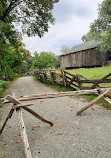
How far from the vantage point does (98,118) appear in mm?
4402

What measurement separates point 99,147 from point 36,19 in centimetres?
1370

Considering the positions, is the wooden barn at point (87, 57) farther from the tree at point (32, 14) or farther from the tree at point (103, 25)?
the tree at point (32, 14)

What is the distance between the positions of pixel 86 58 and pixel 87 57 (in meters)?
0.37

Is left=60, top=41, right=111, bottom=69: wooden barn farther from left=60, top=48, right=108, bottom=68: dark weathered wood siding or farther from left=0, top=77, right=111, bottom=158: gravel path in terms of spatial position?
left=0, top=77, right=111, bottom=158: gravel path

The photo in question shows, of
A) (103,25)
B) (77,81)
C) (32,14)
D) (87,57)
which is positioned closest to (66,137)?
(77,81)

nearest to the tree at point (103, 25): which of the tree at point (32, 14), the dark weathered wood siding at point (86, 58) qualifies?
the dark weathered wood siding at point (86, 58)

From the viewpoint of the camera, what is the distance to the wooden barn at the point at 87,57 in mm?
27344

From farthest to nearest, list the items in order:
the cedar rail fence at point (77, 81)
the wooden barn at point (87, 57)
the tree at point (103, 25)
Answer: the wooden barn at point (87, 57)
the tree at point (103, 25)
the cedar rail fence at point (77, 81)

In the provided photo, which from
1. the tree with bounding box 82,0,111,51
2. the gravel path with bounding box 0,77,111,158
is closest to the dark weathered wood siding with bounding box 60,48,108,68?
the tree with bounding box 82,0,111,51

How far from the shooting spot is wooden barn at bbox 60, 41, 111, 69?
2734 centimetres

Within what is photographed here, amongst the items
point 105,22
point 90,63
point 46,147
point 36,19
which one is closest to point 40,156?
point 46,147

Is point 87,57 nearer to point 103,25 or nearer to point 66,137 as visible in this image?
point 103,25

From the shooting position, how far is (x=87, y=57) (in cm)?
2941

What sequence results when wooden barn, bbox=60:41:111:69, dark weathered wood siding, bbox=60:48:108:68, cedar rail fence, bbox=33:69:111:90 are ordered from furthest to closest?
dark weathered wood siding, bbox=60:48:108:68 < wooden barn, bbox=60:41:111:69 < cedar rail fence, bbox=33:69:111:90
